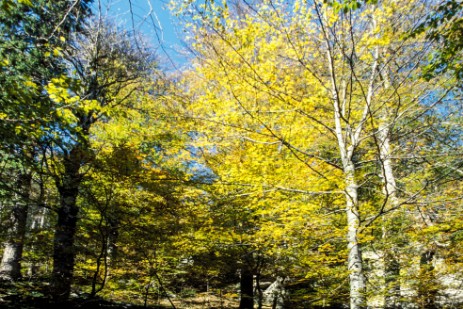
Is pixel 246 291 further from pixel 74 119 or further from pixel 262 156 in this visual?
pixel 74 119

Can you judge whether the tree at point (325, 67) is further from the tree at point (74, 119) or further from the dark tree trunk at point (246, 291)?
the dark tree trunk at point (246, 291)

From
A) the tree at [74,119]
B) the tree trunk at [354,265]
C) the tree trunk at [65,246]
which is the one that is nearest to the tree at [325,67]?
the tree trunk at [354,265]

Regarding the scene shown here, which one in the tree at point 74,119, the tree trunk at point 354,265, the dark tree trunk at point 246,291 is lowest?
the dark tree trunk at point 246,291

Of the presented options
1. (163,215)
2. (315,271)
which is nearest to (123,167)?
(163,215)

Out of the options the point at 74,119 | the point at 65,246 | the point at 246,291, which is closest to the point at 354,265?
the point at 65,246

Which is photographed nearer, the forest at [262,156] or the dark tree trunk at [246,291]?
the forest at [262,156]

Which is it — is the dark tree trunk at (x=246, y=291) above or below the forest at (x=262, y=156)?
below

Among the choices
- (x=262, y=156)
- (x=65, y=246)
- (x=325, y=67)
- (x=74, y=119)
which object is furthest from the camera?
(x=262, y=156)

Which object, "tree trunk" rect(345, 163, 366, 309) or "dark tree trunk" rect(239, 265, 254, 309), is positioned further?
"dark tree trunk" rect(239, 265, 254, 309)

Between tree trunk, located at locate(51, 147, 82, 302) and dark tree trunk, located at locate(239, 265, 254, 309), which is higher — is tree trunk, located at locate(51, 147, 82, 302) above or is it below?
above

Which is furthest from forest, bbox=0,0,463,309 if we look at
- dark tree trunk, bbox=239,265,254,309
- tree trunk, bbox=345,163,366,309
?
dark tree trunk, bbox=239,265,254,309

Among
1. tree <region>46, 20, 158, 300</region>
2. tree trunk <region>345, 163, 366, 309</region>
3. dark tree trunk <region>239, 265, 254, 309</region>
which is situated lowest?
dark tree trunk <region>239, 265, 254, 309</region>

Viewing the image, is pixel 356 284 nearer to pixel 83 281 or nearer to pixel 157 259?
pixel 157 259

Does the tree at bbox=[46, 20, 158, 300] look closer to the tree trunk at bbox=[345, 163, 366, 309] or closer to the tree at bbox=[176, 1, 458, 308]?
the tree at bbox=[176, 1, 458, 308]
